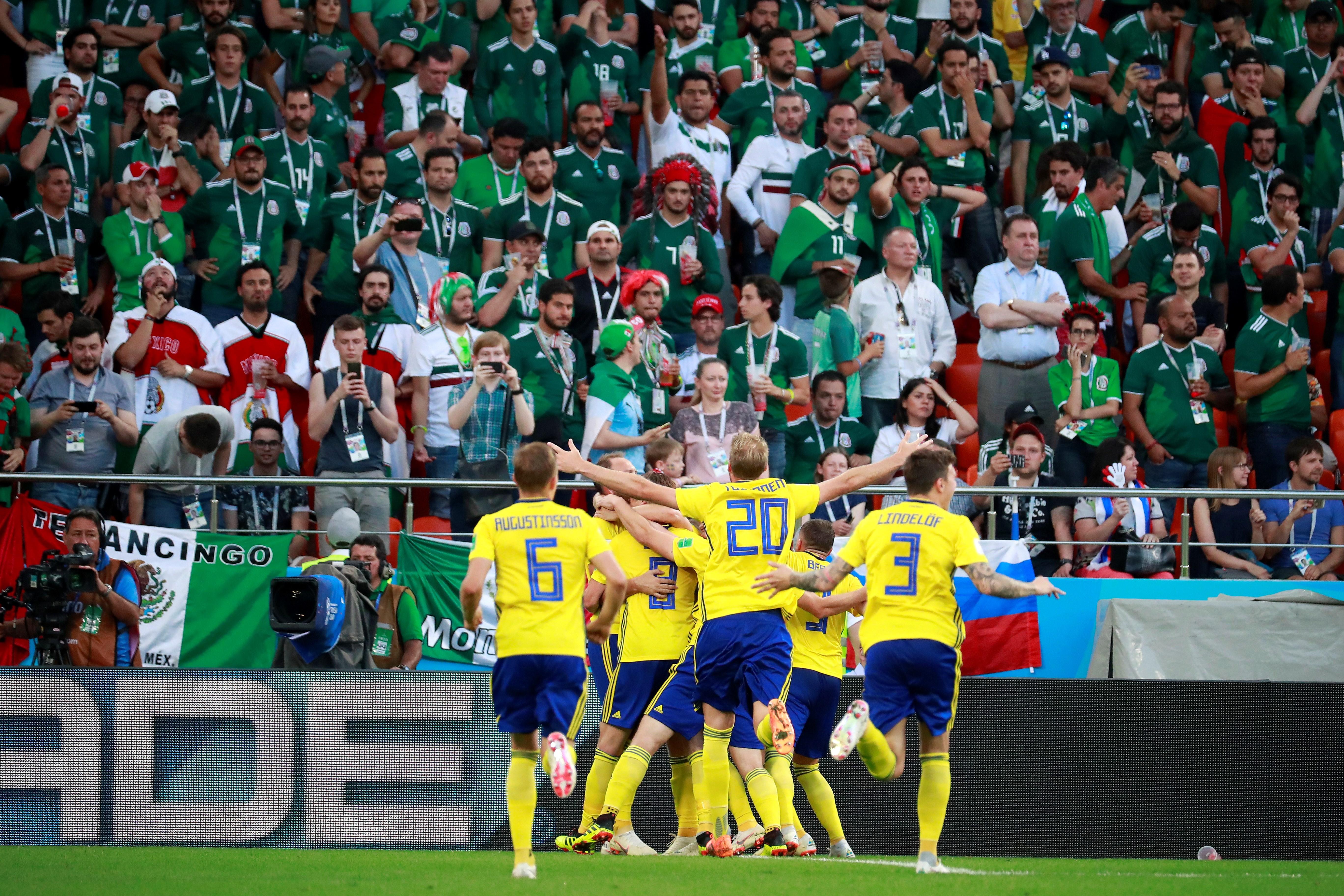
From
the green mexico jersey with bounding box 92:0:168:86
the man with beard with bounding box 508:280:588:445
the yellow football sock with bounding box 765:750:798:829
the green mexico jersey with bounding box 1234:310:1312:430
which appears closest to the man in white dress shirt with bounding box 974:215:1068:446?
the green mexico jersey with bounding box 1234:310:1312:430

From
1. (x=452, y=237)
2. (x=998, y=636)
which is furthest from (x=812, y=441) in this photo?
(x=452, y=237)

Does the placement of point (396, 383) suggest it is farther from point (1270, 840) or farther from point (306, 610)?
point (1270, 840)

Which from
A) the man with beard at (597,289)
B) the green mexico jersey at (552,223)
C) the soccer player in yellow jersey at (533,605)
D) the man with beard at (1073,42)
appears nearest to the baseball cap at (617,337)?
the man with beard at (597,289)

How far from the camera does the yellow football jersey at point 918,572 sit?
794 centimetres

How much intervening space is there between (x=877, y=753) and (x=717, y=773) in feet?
3.86

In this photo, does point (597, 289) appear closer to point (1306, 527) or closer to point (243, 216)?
point (243, 216)

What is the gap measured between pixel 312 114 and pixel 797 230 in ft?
14.2

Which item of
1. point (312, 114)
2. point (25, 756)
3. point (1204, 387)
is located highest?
point (312, 114)

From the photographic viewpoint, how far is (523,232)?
13.7 meters

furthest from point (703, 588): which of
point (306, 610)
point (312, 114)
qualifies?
point (312, 114)

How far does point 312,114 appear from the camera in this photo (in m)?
14.6

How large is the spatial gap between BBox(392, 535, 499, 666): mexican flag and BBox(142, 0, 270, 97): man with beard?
619cm

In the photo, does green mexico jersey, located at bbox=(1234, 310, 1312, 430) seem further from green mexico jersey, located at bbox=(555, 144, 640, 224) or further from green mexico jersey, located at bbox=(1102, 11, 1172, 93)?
green mexico jersey, located at bbox=(555, 144, 640, 224)

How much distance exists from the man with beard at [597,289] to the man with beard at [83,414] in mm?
3525
